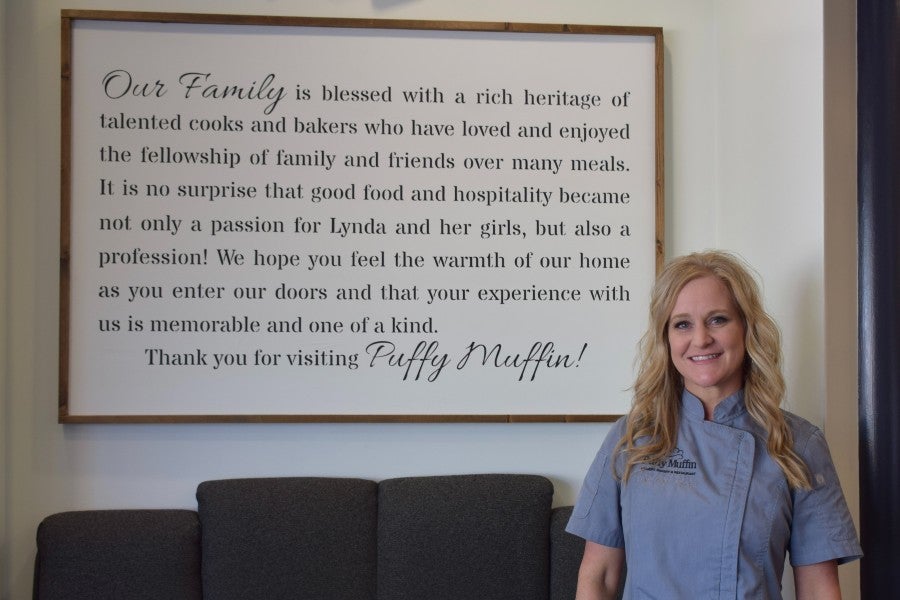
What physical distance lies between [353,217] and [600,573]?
3.98 feet

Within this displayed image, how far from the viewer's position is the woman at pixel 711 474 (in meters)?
1.67

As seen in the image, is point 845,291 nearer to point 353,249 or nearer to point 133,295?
point 353,249

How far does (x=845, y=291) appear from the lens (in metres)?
1.93

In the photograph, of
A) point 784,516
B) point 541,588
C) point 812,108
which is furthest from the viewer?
point 541,588

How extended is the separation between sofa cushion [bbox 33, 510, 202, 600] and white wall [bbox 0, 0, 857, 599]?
14cm

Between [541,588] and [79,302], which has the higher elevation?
[79,302]

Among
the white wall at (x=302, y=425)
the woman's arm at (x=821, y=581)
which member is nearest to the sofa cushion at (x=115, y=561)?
the white wall at (x=302, y=425)

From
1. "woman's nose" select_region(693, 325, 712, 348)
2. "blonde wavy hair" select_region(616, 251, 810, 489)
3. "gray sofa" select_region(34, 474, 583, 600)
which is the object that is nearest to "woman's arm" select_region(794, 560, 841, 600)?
"blonde wavy hair" select_region(616, 251, 810, 489)

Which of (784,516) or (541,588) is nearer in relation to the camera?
(784,516)

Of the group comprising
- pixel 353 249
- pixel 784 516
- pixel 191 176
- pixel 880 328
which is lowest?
pixel 784 516

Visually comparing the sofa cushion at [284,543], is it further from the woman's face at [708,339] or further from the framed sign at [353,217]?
the woman's face at [708,339]

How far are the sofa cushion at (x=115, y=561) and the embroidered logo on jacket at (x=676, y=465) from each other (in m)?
1.32

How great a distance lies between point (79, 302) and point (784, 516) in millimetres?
1945

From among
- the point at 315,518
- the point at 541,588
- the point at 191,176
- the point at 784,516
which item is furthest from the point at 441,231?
→ the point at 784,516
